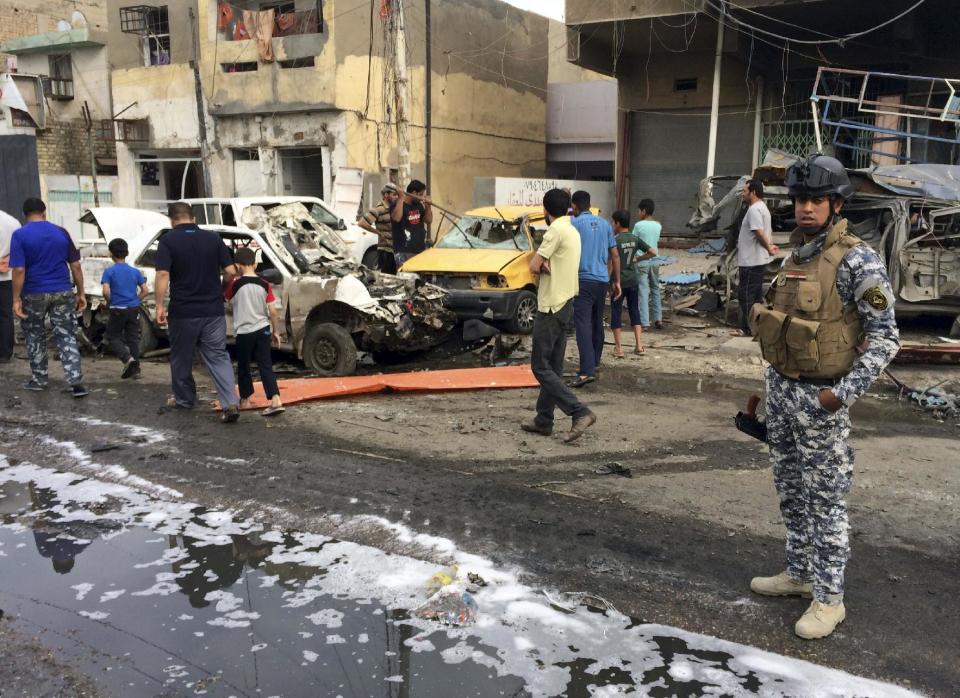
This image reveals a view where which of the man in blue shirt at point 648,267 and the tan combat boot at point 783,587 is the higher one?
the man in blue shirt at point 648,267

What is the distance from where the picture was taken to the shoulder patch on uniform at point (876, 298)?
307cm

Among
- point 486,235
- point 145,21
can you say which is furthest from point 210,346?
point 145,21

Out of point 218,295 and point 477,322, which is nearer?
point 218,295

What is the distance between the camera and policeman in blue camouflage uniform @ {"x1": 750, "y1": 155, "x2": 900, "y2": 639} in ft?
10.2

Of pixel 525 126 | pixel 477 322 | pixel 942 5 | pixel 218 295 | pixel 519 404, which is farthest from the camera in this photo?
pixel 525 126

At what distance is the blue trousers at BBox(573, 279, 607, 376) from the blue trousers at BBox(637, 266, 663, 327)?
7.94 feet

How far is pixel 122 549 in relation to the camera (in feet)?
13.9

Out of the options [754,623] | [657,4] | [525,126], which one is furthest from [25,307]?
[525,126]

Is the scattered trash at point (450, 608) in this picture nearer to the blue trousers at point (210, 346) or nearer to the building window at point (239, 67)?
the blue trousers at point (210, 346)

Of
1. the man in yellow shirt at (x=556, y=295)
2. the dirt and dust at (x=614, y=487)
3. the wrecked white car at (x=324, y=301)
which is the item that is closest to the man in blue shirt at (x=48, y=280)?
the dirt and dust at (x=614, y=487)

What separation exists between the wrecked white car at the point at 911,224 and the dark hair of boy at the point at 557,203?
513 centimetres

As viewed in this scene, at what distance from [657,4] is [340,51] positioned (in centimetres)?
750

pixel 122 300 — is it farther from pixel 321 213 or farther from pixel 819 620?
pixel 819 620

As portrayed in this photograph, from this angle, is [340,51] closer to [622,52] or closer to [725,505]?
[622,52]
